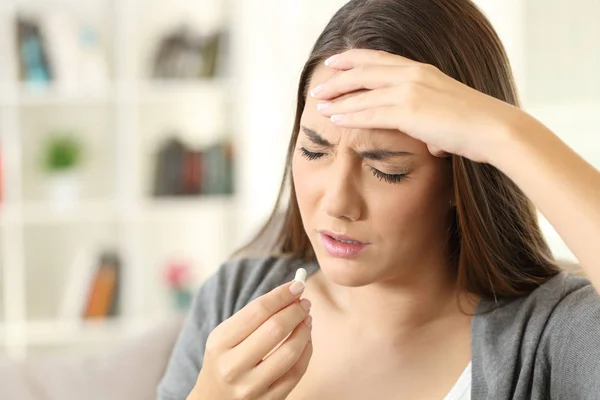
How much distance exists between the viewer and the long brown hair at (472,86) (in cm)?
139

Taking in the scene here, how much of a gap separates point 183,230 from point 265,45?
40.2 inches

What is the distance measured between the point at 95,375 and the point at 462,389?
87cm

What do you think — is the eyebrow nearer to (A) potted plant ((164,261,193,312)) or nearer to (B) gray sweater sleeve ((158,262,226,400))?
(B) gray sweater sleeve ((158,262,226,400))

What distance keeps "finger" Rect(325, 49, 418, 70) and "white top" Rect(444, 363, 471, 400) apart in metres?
0.54

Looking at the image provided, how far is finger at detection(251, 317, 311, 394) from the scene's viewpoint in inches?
48.7

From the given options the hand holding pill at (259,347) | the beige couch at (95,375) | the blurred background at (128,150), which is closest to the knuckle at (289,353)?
the hand holding pill at (259,347)

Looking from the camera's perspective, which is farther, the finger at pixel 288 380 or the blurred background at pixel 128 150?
the blurred background at pixel 128 150

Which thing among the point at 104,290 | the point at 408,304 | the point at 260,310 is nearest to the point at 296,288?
the point at 260,310

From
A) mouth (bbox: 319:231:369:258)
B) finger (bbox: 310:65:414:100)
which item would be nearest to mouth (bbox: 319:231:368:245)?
mouth (bbox: 319:231:369:258)

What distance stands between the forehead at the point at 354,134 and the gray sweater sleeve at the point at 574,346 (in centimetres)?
35

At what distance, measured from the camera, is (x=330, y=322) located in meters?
1.64

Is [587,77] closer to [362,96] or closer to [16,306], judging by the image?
→ [362,96]

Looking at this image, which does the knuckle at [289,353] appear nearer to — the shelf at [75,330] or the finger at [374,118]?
the finger at [374,118]

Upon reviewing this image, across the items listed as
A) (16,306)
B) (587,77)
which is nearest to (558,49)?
(587,77)
